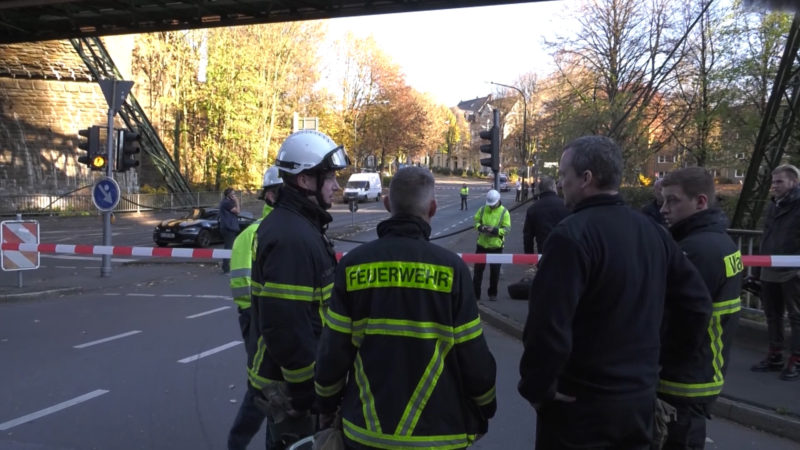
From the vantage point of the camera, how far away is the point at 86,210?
29703mm

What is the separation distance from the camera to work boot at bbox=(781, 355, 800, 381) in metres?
5.73

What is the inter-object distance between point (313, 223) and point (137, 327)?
6578 millimetres

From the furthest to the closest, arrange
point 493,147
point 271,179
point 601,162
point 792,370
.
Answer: point 493,147, point 792,370, point 271,179, point 601,162

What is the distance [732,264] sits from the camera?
3004mm

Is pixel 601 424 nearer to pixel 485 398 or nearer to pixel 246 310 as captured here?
pixel 485 398

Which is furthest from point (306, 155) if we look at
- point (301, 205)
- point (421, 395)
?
point (421, 395)

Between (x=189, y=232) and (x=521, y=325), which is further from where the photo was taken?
(x=189, y=232)

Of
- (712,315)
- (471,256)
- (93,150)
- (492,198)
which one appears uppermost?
(93,150)

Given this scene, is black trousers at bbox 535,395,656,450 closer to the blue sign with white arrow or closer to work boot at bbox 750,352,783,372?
work boot at bbox 750,352,783,372

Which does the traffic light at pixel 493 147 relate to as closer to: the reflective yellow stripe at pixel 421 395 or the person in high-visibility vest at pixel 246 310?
the person in high-visibility vest at pixel 246 310

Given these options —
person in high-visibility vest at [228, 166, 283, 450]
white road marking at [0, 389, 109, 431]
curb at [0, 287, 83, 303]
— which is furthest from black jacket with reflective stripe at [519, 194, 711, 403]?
curb at [0, 287, 83, 303]

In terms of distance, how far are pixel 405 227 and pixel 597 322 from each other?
81 cm

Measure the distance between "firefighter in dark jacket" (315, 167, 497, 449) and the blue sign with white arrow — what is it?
1217cm

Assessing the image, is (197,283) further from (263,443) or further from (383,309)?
(383,309)
